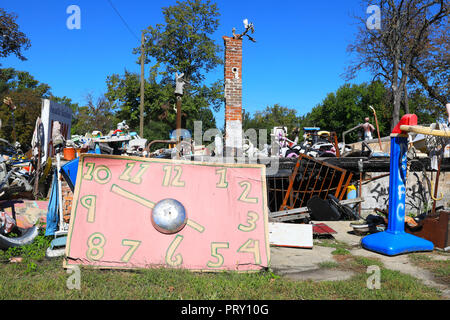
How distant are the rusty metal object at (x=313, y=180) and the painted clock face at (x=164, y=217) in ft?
12.8

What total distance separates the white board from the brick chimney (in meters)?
6.62

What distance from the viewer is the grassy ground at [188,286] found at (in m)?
3.17

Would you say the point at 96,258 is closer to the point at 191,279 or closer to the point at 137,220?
the point at 137,220

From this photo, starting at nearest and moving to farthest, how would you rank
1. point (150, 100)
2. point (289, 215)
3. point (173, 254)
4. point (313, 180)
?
point (173, 254), point (289, 215), point (313, 180), point (150, 100)

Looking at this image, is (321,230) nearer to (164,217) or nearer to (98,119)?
(164,217)

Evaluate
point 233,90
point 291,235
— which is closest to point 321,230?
point 291,235

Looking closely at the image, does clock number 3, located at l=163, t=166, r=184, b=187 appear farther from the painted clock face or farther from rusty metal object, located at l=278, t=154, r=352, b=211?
rusty metal object, located at l=278, t=154, r=352, b=211

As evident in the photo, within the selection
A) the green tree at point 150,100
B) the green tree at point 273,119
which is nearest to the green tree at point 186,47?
the green tree at point 150,100

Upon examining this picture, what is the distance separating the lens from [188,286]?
3359 millimetres

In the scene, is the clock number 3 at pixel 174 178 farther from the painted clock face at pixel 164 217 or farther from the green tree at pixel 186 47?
the green tree at pixel 186 47

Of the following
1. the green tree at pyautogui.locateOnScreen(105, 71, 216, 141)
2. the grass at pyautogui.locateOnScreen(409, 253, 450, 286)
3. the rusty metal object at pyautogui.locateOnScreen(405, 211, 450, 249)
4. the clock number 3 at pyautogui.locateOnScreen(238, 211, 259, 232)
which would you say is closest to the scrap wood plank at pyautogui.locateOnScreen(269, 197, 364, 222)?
the rusty metal object at pyautogui.locateOnScreen(405, 211, 450, 249)

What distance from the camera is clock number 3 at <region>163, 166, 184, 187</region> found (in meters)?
4.12

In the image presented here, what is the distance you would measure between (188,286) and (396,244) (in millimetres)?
3348
